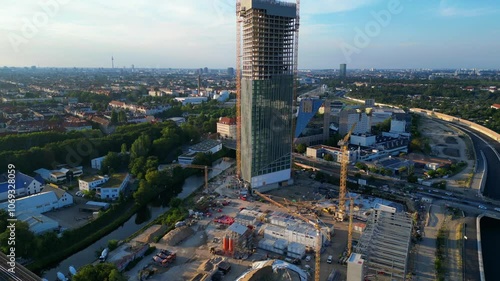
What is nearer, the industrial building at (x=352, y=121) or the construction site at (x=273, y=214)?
the construction site at (x=273, y=214)

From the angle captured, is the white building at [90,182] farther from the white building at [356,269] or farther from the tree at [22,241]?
the white building at [356,269]

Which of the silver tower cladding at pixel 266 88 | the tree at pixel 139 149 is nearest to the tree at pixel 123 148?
the tree at pixel 139 149

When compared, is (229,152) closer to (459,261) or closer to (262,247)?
(262,247)

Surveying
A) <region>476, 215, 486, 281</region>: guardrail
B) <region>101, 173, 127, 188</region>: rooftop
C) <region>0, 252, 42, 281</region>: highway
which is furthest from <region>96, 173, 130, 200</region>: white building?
<region>476, 215, 486, 281</region>: guardrail

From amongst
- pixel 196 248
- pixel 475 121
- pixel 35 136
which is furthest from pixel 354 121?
pixel 35 136

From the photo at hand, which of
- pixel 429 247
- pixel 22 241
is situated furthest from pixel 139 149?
pixel 429 247

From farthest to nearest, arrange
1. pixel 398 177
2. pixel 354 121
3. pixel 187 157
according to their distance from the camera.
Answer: pixel 354 121
pixel 187 157
pixel 398 177

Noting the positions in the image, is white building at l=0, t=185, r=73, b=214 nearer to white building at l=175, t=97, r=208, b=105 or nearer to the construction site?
the construction site
